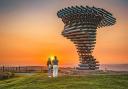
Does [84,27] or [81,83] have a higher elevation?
[84,27]

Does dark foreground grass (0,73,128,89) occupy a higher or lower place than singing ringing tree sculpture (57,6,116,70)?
lower

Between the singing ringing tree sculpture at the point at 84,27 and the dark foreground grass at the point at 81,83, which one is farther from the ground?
the singing ringing tree sculpture at the point at 84,27

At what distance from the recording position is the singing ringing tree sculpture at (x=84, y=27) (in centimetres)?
5497

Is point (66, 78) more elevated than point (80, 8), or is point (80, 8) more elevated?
point (80, 8)

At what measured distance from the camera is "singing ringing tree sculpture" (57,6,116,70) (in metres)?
55.0

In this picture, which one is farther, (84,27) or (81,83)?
(84,27)

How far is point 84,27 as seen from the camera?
55531 mm

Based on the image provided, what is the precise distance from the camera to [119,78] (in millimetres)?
39906

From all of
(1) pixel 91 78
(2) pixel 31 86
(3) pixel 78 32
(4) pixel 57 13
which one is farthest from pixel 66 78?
(4) pixel 57 13

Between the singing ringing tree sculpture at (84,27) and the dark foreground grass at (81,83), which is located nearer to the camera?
the dark foreground grass at (81,83)

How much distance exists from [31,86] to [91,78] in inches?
301

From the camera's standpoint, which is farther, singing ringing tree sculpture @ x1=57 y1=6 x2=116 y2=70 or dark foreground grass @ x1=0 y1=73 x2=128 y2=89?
singing ringing tree sculpture @ x1=57 y1=6 x2=116 y2=70

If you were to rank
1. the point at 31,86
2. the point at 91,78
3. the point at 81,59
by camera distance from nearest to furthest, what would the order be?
the point at 31,86, the point at 91,78, the point at 81,59

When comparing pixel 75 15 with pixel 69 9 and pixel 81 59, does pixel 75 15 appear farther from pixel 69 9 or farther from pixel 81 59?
pixel 81 59
